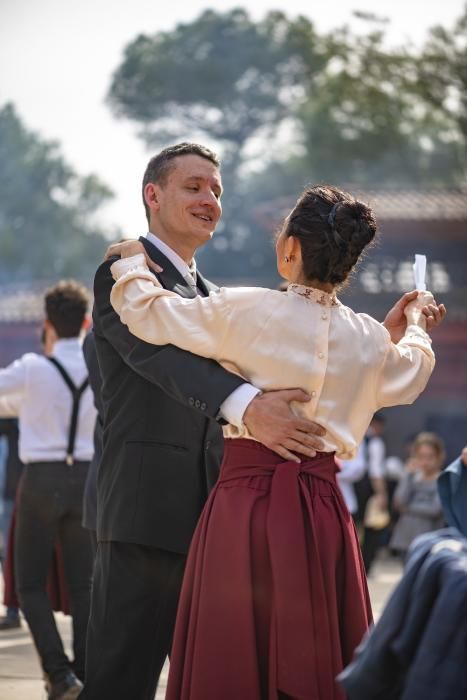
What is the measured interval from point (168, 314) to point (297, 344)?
0.34 meters

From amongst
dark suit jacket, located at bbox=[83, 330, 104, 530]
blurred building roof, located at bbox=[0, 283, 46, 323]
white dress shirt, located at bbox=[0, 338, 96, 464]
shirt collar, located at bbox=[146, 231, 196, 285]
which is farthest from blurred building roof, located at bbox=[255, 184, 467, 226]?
shirt collar, located at bbox=[146, 231, 196, 285]

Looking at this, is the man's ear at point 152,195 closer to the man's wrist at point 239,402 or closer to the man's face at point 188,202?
the man's face at point 188,202

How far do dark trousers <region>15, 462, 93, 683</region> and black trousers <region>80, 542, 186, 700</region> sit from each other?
1937mm

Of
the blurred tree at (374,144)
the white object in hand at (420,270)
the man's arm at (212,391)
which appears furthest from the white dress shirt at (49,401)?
the blurred tree at (374,144)

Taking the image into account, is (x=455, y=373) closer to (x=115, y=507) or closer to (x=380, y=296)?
(x=380, y=296)

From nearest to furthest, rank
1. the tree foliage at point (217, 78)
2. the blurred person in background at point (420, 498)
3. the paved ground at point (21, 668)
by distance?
the paved ground at point (21, 668)
the blurred person in background at point (420, 498)
the tree foliage at point (217, 78)

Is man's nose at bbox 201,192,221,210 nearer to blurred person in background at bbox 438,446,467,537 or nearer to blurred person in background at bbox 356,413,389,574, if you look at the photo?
blurred person in background at bbox 438,446,467,537

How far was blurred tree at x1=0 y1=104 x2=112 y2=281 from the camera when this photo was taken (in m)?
40.2

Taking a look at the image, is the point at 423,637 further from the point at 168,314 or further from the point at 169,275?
the point at 169,275

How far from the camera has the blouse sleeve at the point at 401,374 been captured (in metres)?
3.21

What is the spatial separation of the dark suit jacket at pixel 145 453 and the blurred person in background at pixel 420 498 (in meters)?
6.24

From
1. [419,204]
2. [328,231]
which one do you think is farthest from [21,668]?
[419,204]

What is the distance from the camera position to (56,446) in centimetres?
562

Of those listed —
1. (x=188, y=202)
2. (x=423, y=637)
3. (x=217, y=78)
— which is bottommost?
(x=423, y=637)
